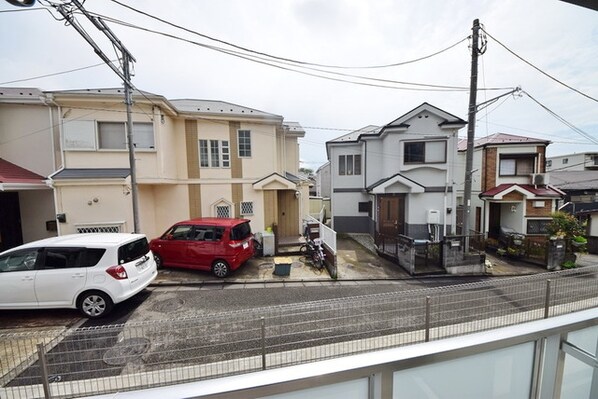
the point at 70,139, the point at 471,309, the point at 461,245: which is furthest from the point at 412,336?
the point at 70,139

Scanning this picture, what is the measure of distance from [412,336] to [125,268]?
5.84 m

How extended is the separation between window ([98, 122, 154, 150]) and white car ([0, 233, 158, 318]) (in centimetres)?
498

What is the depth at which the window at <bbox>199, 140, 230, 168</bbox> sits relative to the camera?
10922 millimetres

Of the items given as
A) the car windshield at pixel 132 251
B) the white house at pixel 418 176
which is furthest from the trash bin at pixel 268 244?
the white house at pixel 418 176

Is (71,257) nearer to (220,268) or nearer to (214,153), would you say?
(220,268)

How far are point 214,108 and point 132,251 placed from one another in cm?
788

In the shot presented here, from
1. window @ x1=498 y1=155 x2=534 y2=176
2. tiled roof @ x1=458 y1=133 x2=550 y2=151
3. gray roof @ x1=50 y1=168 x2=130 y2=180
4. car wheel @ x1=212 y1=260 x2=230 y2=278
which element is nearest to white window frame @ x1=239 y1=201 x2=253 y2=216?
car wheel @ x1=212 y1=260 x2=230 y2=278

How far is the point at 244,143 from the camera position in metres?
11.3

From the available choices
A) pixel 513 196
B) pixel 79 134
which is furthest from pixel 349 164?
pixel 79 134

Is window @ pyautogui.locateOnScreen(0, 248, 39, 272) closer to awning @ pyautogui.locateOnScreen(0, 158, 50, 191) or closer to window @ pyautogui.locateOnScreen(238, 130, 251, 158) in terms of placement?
awning @ pyautogui.locateOnScreen(0, 158, 50, 191)

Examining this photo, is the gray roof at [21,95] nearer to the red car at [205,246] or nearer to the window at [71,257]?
the red car at [205,246]

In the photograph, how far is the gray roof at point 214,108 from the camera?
10.9 metres

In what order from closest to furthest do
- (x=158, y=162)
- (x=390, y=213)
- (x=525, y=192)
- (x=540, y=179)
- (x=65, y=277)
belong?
1. (x=65, y=277)
2. (x=158, y=162)
3. (x=525, y=192)
4. (x=540, y=179)
5. (x=390, y=213)

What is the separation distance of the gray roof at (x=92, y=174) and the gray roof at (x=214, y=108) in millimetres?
3435
